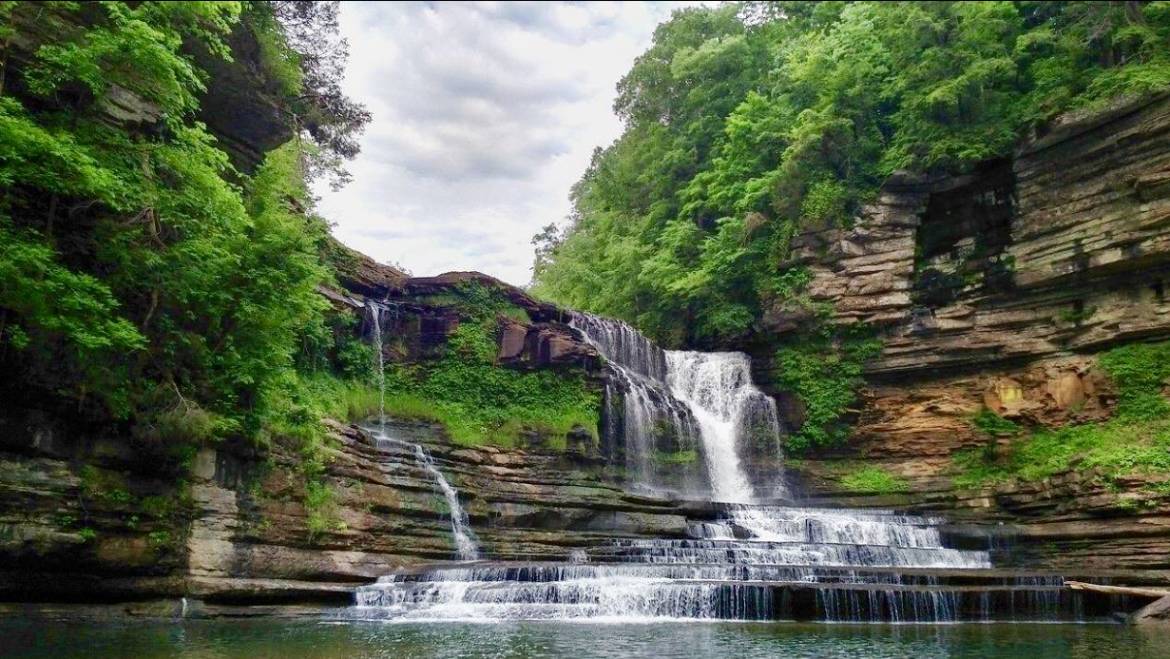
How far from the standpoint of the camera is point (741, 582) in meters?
12.0

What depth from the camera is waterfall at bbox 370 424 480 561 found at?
55.1 feet

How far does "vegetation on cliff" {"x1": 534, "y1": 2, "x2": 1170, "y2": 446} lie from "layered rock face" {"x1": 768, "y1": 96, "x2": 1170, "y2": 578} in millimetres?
949

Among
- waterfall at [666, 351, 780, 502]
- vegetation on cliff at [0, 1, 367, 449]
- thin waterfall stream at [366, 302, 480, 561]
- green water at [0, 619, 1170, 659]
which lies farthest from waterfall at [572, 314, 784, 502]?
green water at [0, 619, 1170, 659]

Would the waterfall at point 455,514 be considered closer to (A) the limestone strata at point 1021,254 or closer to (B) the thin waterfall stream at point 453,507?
(B) the thin waterfall stream at point 453,507

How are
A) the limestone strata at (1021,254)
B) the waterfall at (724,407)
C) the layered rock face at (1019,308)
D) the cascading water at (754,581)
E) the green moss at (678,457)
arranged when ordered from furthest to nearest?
the waterfall at (724,407) < the green moss at (678,457) < the limestone strata at (1021,254) < the layered rock face at (1019,308) < the cascading water at (754,581)

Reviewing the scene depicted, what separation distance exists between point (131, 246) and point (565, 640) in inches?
360

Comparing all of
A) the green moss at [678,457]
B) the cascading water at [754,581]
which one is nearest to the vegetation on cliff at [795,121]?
the green moss at [678,457]

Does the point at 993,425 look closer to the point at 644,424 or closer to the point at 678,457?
the point at 678,457

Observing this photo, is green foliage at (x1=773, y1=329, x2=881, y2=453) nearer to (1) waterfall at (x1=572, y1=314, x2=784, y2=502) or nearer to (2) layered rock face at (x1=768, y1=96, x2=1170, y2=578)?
(2) layered rock face at (x1=768, y1=96, x2=1170, y2=578)

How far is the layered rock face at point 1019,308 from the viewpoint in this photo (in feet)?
57.8

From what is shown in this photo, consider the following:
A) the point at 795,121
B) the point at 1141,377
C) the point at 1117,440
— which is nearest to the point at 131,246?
the point at 1117,440

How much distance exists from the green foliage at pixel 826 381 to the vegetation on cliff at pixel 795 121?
9 cm

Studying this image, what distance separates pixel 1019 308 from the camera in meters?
22.0

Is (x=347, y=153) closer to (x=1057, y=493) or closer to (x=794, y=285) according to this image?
(x=794, y=285)
